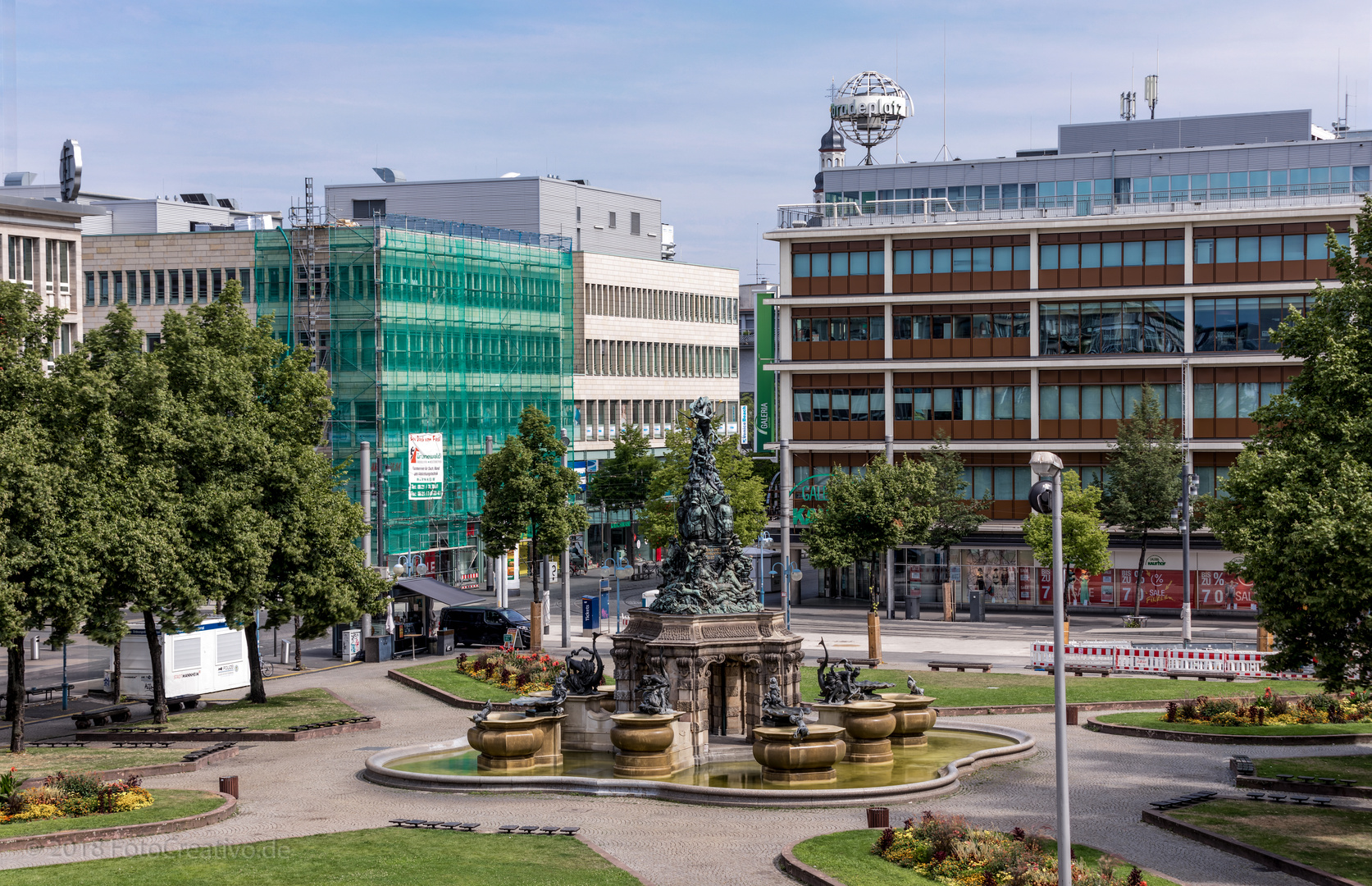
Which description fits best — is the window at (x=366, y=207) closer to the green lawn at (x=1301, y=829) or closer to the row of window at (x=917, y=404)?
the row of window at (x=917, y=404)

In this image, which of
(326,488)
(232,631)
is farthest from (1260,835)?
(232,631)

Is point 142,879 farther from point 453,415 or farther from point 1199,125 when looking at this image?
point 1199,125

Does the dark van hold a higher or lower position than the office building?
lower

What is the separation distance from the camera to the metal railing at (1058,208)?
70.8 metres

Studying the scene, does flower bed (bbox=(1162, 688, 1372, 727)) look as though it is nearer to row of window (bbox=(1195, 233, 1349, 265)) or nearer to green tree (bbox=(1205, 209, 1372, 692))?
green tree (bbox=(1205, 209, 1372, 692))

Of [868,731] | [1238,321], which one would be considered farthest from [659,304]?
[868,731]

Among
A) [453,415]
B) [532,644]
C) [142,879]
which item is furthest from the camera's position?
[453,415]

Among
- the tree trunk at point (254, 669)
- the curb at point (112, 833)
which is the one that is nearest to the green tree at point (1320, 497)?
the curb at point (112, 833)

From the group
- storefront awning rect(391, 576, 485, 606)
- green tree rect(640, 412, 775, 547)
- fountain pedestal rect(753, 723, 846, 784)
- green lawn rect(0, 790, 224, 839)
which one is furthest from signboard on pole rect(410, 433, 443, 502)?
fountain pedestal rect(753, 723, 846, 784)

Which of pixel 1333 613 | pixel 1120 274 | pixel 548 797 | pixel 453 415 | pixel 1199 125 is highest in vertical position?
pixel 1199 125

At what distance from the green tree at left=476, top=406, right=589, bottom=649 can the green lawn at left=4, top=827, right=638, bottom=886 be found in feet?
107

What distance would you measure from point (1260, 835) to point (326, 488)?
27.9m

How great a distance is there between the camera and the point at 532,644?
58.9 metres

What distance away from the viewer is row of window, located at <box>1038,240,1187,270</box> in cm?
7206
